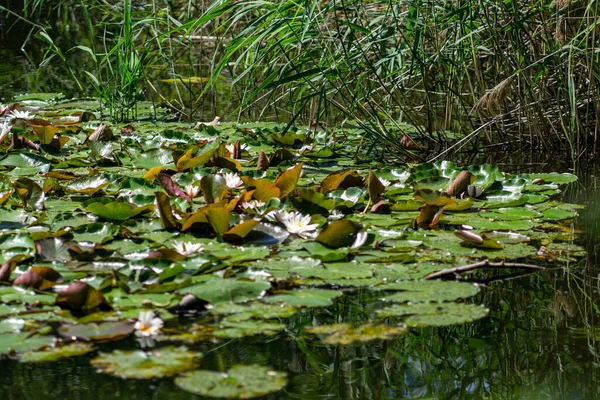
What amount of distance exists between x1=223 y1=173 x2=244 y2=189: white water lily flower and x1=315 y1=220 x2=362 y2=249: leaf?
0.67 meters

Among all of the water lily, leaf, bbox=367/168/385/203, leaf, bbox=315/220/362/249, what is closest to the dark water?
leaf, bbox=315/220/362/249

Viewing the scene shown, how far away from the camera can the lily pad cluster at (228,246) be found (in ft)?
6.19

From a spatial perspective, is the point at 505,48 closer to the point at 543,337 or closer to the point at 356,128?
the point at 356,128

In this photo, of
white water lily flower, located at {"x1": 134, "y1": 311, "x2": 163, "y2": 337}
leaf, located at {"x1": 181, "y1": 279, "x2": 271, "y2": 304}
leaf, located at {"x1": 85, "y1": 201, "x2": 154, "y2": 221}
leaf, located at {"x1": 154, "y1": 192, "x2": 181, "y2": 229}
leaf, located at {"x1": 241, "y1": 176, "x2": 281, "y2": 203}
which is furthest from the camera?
leaf, located at {"x1": 241, "y1": 176, "x2": 281, "y2": 203}

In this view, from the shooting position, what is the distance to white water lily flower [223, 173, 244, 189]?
308 centimetres

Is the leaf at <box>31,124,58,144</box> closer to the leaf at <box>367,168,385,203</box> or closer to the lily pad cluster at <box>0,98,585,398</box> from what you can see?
the lily pad cluster at <box>0,98,585,398</box>

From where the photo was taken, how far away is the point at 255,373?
1704mm

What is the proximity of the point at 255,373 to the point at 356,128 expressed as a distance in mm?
3056

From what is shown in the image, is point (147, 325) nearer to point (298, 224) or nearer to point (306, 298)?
point (306, 298)

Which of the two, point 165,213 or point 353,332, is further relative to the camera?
point 165,213

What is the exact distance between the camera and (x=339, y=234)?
2477mm

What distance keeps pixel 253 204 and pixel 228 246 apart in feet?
1.29

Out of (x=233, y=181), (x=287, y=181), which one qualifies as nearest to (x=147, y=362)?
(x=287, y=181)

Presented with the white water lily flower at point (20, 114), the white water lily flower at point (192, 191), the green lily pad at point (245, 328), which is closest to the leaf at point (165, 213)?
the white water lily flower at point (192, 191)
